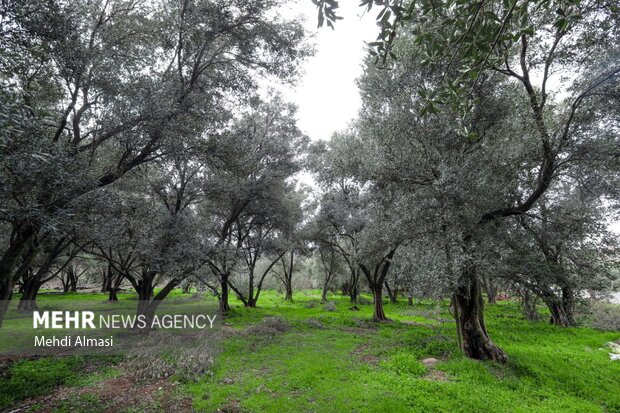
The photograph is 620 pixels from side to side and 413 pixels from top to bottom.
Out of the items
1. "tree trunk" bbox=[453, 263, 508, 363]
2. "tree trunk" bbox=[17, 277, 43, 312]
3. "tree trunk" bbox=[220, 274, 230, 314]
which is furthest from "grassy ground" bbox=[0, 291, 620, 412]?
"tree trunk" bbox=[17, 277, 43, 312]

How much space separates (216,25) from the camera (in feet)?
39.4

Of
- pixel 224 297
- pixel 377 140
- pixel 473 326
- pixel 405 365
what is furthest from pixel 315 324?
pixel 377 140

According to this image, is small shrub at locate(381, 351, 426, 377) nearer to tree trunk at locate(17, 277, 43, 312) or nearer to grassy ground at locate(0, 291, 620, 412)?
grassy ground at locate(0, 291, 620, 412)

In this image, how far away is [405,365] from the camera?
11.9 m

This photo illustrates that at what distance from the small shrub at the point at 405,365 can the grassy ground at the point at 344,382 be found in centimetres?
4

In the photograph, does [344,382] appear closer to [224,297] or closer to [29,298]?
[224,297]

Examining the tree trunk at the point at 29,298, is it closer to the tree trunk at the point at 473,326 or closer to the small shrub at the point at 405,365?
the small shrub at the point at 405,365

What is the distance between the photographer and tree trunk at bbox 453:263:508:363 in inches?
486

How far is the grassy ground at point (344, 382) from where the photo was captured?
29.1ft

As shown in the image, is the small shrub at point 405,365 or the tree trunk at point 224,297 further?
the tree trunk at point 224,297

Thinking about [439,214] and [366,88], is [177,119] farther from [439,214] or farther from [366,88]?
[439,214]

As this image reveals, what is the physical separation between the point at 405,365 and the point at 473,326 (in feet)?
11.1

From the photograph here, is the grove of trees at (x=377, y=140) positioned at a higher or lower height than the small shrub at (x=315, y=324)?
higher

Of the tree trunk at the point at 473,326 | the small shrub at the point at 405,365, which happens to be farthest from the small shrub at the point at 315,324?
the tree trunk at the point at 473,326
